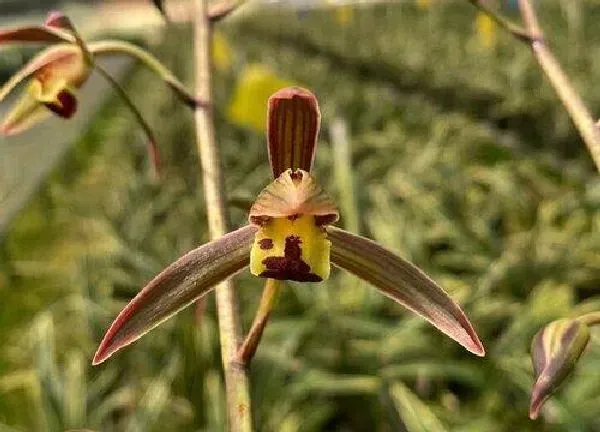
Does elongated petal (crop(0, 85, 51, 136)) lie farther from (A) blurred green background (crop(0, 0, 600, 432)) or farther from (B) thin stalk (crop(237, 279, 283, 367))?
(B) thin stalk (crop(237, 279, 283, 367))

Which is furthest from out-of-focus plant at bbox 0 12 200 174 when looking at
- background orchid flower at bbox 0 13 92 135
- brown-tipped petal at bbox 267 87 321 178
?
brown-tipped petal at bbox 267 87 321 178

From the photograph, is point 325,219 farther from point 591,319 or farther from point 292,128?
point 591,319

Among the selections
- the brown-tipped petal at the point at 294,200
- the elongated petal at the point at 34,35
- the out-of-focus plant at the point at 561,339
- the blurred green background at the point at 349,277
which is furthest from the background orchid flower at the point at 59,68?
the out-of-focus plant at the point at 561,339

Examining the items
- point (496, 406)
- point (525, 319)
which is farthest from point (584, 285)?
point (496, 406)

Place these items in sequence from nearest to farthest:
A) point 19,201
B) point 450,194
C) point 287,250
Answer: point 287,250 < point 450,194 < point 19,201

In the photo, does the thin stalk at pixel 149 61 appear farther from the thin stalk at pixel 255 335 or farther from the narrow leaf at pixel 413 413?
the narrow leaf at pixel 413 413

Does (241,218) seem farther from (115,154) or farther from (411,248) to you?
(115,154)
